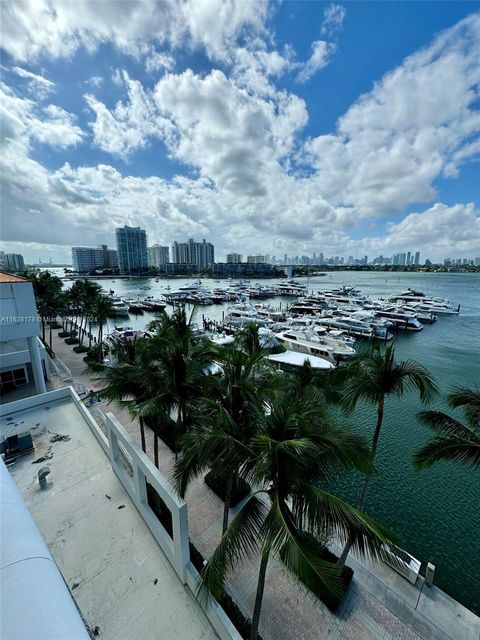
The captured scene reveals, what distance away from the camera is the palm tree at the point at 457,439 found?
6.40 m

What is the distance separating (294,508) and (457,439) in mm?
4723

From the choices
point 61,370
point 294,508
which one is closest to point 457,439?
point 294,508

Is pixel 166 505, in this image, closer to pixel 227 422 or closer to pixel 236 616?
pixel 236 616

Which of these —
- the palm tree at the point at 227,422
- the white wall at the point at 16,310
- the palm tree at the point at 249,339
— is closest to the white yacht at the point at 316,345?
the palm tree at the point at 249,339

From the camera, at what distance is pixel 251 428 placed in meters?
6.13

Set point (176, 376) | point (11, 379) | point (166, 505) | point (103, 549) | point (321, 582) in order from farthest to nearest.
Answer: point (11, 379), point (176, 376), point (103, 549), point (166, 505), point (321, 582)

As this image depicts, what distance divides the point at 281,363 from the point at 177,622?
851 inches

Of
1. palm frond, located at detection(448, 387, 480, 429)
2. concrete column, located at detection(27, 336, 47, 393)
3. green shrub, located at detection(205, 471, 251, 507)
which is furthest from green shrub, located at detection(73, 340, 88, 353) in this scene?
palm frond, located at detection(448, 387, 480, 429)

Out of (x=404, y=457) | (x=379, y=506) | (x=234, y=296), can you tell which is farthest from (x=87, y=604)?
(x=234, y=296)

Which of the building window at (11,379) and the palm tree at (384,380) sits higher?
the palm tree at (384,380)

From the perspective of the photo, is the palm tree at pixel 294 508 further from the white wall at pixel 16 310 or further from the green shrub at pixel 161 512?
the white wall at pixel 16 310

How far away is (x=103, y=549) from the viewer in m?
7.68

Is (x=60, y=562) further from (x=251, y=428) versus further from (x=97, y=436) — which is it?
(x=251, y=428)

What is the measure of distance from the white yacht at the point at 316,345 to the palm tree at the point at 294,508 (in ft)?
82.5
